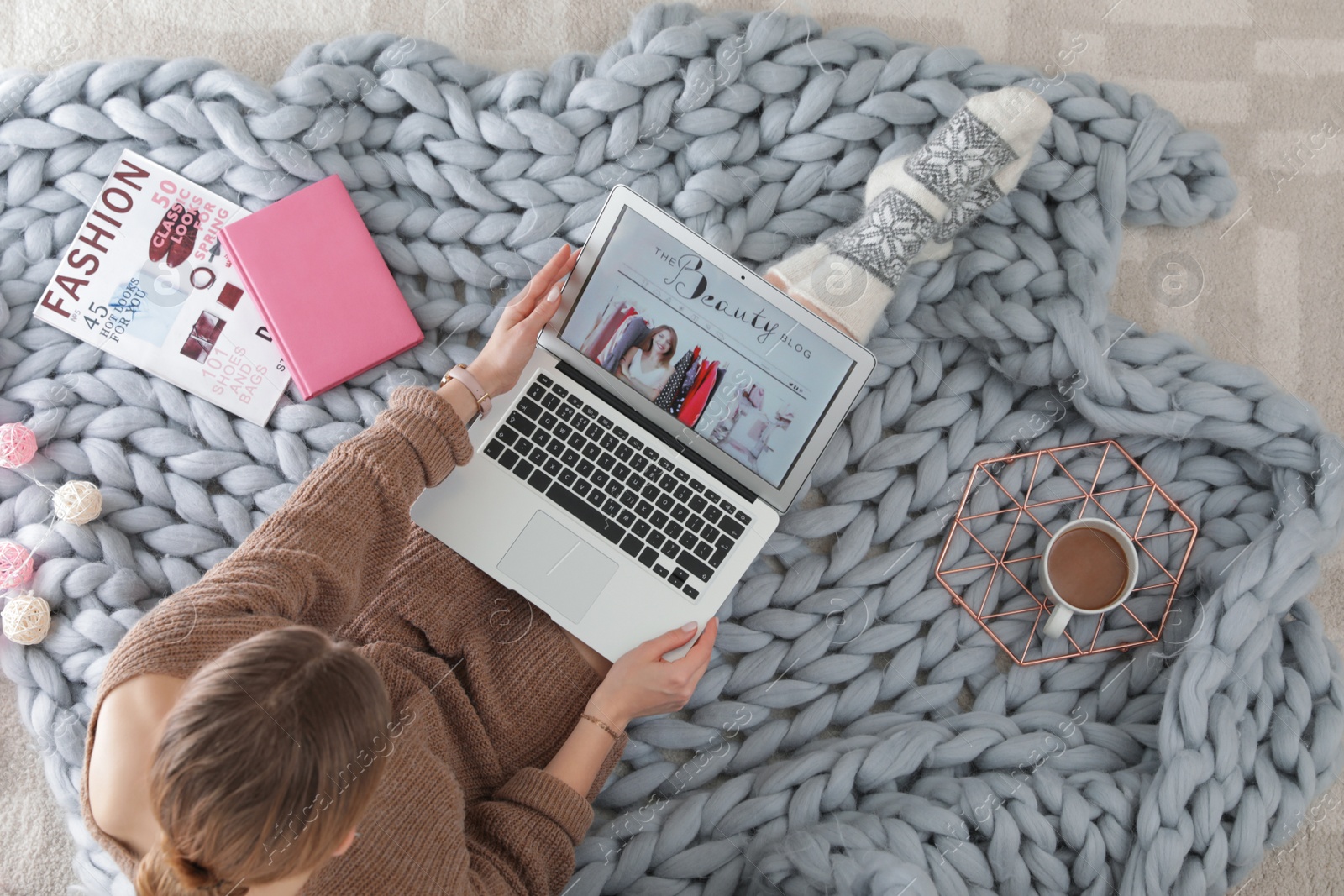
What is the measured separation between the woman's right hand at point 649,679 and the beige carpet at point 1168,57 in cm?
61

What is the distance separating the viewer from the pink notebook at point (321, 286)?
948 mm

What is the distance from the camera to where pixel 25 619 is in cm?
Answer: 88

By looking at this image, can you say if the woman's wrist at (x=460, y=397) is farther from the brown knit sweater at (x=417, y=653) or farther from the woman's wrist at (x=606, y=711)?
the woman's wrist at (x=606, y=711)

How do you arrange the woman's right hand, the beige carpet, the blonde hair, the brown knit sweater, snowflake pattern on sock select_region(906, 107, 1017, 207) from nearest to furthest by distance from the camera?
the blonde hair < the brown knit sweater < the woman's right hand < snowflake pattern on sock select_region(906, 107, 1017, 207) < the beige carpet

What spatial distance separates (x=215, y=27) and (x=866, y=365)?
2.64 ft

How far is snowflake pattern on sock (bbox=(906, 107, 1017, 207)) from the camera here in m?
0.93

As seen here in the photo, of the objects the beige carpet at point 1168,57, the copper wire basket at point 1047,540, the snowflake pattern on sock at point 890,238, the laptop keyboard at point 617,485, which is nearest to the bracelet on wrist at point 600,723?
the laptop keyboard at point 617,485

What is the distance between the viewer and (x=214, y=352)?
96cm

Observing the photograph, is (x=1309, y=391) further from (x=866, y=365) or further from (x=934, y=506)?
(x=866, y=365)

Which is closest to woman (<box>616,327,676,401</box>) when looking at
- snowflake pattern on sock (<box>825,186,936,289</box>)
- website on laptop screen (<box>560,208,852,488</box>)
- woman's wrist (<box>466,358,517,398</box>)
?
website on laptop screen (<box>560,208,852,488</box>)

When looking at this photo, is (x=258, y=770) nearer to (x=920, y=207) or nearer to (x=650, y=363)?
(x=650, y=363)

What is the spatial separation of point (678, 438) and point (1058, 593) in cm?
40

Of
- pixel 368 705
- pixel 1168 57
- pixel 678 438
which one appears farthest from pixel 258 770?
pixel 1168 57

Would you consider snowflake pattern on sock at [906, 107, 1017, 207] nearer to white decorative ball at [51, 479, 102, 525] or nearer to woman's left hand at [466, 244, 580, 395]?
woman's left hand at [466, 244, 580, 395]
